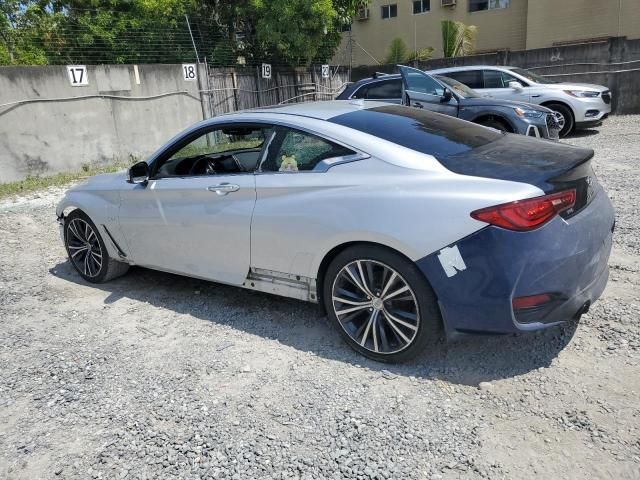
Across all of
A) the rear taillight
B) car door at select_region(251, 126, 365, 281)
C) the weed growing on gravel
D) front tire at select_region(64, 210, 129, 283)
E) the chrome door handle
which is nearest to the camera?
the rear taillight

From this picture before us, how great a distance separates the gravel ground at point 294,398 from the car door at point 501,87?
8300 millimetres

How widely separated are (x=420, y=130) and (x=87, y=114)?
950 cm

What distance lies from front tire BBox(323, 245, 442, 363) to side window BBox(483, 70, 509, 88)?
10228mm

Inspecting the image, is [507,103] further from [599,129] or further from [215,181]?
[215,181]

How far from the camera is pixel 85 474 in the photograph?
8.32 ft

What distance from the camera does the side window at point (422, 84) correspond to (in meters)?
8.62

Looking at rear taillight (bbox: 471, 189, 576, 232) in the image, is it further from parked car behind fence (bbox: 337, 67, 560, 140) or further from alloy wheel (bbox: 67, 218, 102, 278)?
parked car behind fence (bbox: 337, 67, 560, 140)

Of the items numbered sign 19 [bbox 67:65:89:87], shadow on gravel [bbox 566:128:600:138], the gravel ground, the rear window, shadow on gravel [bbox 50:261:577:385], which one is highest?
numbered sign 19 [bbox 67:65:89:87]

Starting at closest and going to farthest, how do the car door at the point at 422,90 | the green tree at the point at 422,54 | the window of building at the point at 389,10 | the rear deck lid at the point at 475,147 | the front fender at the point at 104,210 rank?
the rear deck lid at the point at 475,147 → the front fender at the point at 104,210 → the car door at the point at 422,90 → the green tree at the point at 422,54 → the window of building at the point at 389,10

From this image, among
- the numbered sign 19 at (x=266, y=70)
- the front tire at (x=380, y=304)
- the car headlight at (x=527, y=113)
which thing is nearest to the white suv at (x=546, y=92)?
the car headlight at (x=527, y=113)

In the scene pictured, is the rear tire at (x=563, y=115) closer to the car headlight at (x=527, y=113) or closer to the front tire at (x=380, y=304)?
the car headlight at (x=527, y=113)

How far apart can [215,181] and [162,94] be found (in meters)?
9.55

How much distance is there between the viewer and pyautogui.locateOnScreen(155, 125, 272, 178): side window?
154 inches

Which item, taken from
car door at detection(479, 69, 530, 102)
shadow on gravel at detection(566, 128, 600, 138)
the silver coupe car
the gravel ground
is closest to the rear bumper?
the silver coupe car
